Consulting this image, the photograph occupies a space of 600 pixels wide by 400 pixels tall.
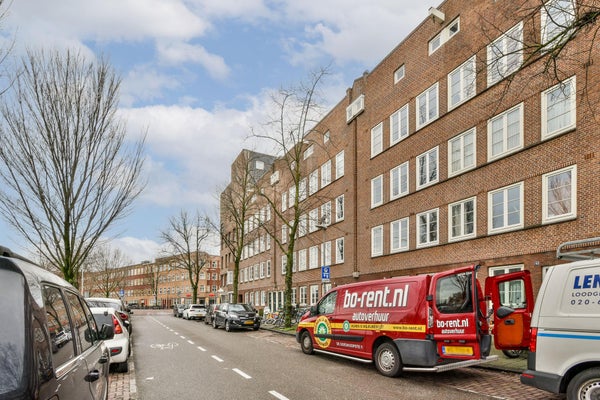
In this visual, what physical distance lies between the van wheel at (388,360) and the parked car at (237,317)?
1507 centimetres

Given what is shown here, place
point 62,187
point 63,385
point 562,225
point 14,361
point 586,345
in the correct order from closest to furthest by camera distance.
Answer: point 14,361 < point 63,385 < point 586,345 < point 62,187 < point 562,225

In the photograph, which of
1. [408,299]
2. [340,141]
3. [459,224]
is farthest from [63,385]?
[340,141]

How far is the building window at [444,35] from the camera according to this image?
20.1m

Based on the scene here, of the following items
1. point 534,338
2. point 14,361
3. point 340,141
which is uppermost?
point 340,141

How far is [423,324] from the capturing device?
9.33 metres

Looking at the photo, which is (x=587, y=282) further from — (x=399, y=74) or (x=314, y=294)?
(x=314, y=294)

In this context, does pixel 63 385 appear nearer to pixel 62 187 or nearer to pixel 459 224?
pixel 62 187

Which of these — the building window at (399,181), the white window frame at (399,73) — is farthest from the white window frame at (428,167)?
the white window frame at (399,73)

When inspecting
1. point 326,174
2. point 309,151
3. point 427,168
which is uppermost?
point 309,151

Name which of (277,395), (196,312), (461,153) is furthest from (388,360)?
(196,312)

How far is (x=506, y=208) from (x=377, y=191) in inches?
382

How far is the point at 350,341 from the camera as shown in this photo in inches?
445

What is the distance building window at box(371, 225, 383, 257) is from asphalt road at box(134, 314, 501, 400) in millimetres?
12268

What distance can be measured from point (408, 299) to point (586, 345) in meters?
4.10
